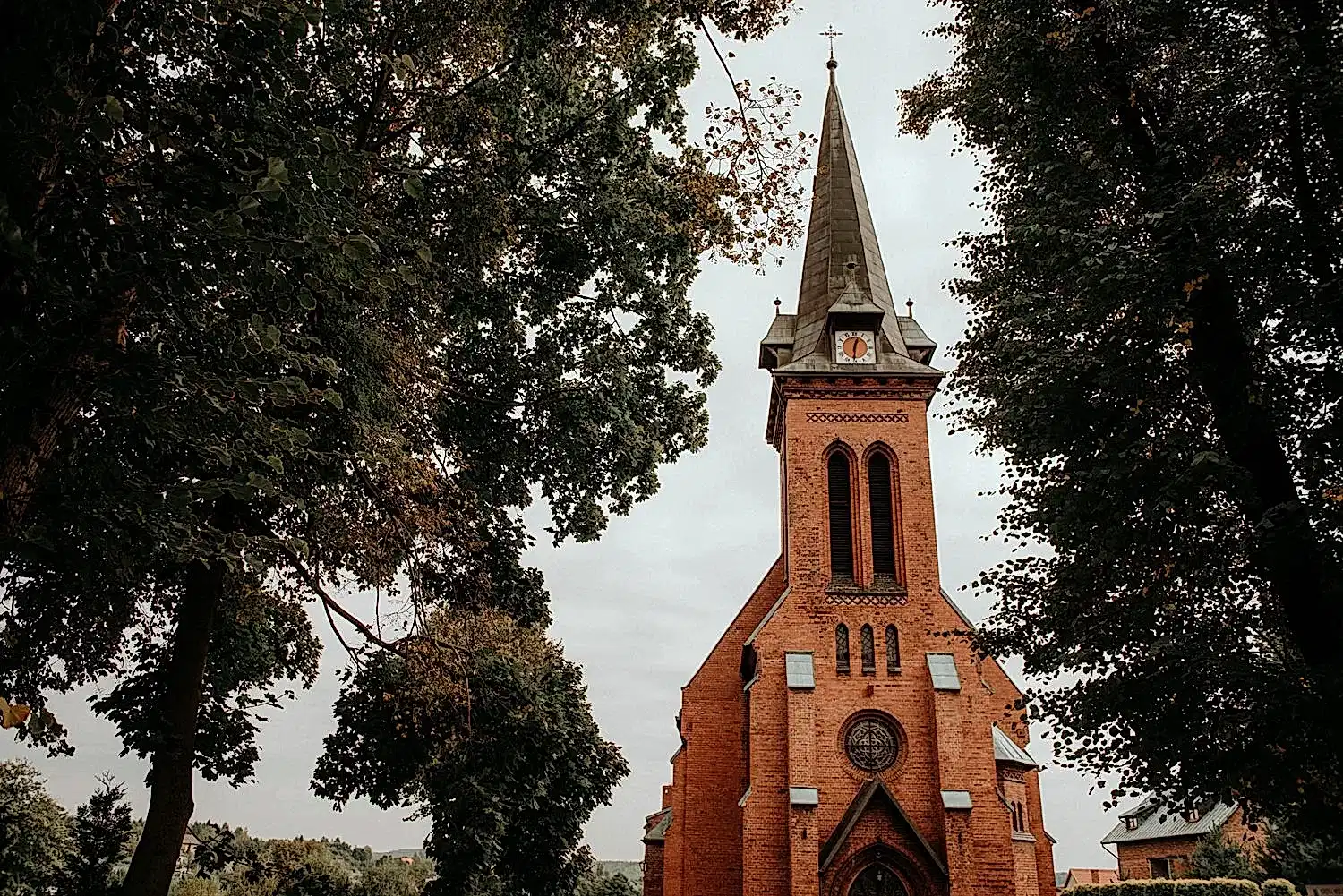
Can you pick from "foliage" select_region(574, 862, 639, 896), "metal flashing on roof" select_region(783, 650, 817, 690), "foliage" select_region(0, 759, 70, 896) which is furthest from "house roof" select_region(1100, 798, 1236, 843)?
"foliage" select_region(0, 759, 70, 896)

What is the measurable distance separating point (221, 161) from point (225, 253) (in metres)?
0.54

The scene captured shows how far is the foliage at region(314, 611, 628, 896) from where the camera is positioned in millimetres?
10664

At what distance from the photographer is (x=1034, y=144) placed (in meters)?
9.66

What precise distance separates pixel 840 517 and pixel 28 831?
21256mm

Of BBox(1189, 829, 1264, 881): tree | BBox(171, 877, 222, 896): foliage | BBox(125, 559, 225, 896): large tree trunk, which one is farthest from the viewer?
BBox(1189, 829, 1264, 881): tree

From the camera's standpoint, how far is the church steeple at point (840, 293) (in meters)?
25.2

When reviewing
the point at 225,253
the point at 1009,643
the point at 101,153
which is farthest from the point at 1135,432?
the point at 101,153

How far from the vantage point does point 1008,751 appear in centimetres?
2495

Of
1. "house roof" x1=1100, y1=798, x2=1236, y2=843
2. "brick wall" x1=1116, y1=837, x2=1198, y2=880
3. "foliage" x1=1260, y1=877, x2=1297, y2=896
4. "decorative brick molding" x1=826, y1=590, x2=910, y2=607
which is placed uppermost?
"decorative brick molding" x1=826, y1=590, x2=910, y2=607

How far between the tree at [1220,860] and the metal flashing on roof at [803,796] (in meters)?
15.4

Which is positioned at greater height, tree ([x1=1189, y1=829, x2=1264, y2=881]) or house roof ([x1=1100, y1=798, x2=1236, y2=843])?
house roof ([x1=1100, y1=798, x2=1236, y2=843])

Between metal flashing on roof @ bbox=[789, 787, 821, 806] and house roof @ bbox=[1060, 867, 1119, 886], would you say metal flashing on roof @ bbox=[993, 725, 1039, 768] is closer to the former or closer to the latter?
metal flashing on roof @ bbox=[789, 787, 821, 806]

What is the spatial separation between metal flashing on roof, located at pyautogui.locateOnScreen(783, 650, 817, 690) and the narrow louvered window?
2858 mm

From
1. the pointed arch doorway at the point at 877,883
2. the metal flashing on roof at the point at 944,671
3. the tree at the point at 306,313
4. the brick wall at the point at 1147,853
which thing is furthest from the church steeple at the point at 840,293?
the brick wall at the point at 1147,853
